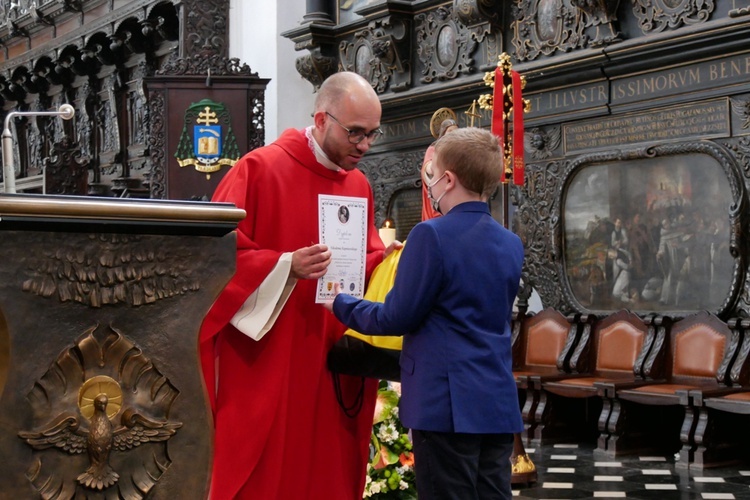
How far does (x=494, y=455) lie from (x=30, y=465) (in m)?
1.42

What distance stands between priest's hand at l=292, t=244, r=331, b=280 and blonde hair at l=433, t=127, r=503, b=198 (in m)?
0.52

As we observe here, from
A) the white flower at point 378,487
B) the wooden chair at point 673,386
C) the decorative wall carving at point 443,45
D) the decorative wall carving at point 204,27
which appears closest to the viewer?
the white flower at point 378,487

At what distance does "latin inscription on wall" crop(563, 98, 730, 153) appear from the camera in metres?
8.39

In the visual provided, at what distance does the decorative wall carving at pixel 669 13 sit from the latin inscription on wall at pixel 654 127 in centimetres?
68

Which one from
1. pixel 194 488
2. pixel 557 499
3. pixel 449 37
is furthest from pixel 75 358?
pixel 449 37

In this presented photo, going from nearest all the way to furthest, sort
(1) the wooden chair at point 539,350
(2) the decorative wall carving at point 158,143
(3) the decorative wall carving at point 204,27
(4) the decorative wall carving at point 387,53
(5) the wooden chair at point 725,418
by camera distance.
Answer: (5) the wooden chair at point 725,418 < (1) the wooden chair at point 539,350 < (2) the decorative wall carving at point 158,143 < (4) the decorative wall carving at point 387,53 < (3) the decorative wall carving at point 204,27

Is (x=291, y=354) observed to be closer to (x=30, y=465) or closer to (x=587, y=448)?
(x=30, y=465)

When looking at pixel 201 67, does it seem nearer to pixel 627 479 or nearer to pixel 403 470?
pixel 627 479

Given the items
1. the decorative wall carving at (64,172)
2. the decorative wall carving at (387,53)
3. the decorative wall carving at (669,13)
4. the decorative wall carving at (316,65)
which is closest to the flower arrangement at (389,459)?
the decorative wall carving at (669,13)

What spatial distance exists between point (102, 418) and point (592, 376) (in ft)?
23.3

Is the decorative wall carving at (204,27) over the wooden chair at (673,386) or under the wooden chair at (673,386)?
over

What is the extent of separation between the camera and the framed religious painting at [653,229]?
8.41 meters

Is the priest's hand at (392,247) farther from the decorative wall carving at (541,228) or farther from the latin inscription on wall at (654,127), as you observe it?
the decorative wall carving at (541,228)

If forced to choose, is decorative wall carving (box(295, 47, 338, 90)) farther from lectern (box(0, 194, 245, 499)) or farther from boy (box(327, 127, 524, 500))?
Answer: lectern (box(0, 194, 245, 499))
